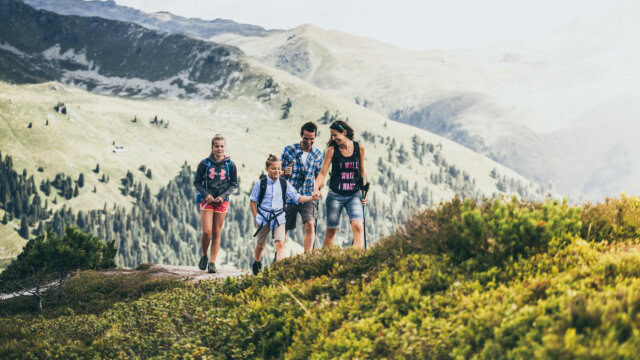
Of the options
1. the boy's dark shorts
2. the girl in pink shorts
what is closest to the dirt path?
the girl in pink shorts

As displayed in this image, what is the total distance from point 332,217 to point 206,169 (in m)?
4.70

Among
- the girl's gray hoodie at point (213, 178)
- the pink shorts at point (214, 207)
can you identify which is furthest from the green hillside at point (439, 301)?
the girl's gray hoodie at point (213, 178)

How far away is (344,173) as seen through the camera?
484 inches

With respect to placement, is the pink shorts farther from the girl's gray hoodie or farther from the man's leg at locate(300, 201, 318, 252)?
the man's leg at locate(300, 201, 318, 252)

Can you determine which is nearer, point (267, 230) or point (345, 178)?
point (345, 178)

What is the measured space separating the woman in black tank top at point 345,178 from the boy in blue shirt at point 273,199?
75cm

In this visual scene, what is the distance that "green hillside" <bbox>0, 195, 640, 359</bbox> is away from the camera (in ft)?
15.7

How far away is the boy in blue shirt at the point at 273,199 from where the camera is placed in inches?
491

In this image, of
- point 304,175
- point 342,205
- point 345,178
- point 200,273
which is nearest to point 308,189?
point 304,175

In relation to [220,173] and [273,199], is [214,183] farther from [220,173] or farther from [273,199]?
[273,199]

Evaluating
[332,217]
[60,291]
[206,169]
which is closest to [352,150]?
[332,217]

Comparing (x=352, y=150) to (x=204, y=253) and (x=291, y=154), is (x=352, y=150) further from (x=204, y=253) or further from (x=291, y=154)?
(x=204, y=253)

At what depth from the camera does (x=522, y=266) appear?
6141 millimetres

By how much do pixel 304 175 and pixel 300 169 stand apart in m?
0.21
